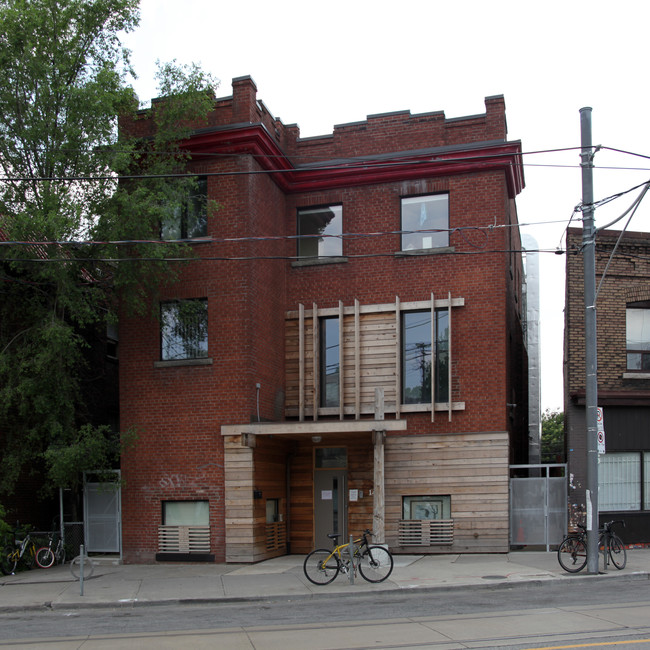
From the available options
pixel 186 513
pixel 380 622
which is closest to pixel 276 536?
pixel 186 513

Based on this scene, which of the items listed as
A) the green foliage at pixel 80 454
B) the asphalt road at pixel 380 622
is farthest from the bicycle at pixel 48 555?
the asphalt road at pixel 380 622

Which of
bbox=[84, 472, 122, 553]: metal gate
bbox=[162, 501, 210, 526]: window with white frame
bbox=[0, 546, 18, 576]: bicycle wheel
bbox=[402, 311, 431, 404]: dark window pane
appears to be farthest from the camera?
bbox=[402, 311, 431, 404]: dark window pane

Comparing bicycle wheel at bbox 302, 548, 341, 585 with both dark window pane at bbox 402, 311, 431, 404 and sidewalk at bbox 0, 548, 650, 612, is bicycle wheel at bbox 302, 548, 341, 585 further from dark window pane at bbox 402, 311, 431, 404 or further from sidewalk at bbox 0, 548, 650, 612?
dark window pane at bbox 402, 311, 431, 404

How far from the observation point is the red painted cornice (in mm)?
18781

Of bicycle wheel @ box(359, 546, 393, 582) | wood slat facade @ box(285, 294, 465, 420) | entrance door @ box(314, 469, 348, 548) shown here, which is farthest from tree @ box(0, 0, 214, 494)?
bicycle wheel @ box(359, 546, 393, 582)

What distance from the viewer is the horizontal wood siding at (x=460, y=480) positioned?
717 inches

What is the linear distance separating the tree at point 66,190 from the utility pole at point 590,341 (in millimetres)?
8208

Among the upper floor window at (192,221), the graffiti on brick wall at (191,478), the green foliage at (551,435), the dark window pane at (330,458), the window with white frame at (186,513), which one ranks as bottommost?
the green foliage at (551,435)

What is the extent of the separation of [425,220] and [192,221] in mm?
5812

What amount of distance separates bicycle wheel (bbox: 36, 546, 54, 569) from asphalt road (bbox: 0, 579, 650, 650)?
16.9 ft

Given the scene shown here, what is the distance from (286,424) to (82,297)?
17.9 ft

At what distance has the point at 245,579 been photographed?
602 inches

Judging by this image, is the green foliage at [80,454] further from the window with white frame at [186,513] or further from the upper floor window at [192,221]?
the upper floor window at [192,221]

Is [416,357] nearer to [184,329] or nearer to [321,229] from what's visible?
[321,229]
